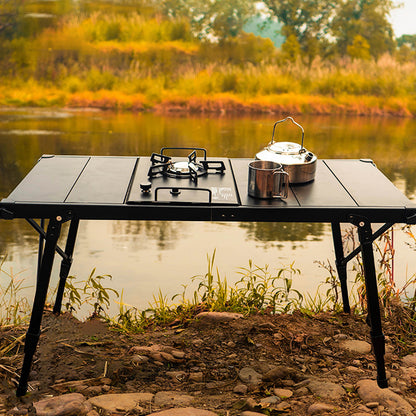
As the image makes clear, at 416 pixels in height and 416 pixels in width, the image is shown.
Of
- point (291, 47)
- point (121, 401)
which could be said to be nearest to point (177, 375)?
point (121, 401)

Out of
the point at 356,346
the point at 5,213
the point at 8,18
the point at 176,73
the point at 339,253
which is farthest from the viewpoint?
the point at 8,18

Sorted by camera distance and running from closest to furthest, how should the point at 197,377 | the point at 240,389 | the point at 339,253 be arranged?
the point at 240,389
the point at 197,377
the point at 339,253

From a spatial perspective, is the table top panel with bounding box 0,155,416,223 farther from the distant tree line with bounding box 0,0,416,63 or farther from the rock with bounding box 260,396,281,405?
the distant tree line with bounding box 0,0,416,63

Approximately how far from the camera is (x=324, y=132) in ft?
25.2

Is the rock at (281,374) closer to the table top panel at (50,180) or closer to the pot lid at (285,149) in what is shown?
the pot lid at (285,149)

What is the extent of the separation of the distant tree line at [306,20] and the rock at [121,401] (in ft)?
31.5

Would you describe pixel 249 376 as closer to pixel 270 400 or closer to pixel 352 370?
pixel 270 400

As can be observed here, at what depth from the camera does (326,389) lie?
2.56m

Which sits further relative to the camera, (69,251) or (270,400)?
(69,251)

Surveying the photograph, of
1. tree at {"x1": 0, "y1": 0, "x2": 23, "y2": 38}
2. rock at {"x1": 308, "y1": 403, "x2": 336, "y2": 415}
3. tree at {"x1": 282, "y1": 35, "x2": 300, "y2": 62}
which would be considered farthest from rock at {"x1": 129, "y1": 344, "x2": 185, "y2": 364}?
tree at {"x1": 0, "y1": 0, "x2": 23, "y2": 38}

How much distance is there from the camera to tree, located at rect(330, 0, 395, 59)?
1165 cm

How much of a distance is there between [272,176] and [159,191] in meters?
0.43

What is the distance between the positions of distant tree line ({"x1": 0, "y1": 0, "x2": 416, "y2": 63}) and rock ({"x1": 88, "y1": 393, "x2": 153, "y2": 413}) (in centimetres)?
959

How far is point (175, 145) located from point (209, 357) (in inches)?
160
